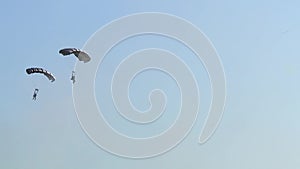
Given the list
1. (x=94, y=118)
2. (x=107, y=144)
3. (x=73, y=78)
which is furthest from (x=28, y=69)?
(x=107, y=144)

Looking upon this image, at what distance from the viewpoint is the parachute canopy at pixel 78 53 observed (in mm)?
24516

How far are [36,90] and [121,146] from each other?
6.91m

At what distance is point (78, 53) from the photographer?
2481 cm

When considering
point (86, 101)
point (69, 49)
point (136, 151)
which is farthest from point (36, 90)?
point (136, 151)

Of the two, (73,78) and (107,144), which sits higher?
(73,78)

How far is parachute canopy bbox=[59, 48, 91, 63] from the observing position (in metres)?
24.5

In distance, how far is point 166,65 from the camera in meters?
28.2

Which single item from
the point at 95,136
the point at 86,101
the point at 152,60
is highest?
the point at 152,60

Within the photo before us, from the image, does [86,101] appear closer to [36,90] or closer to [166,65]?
[36,90]

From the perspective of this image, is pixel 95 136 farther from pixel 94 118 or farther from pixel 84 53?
pixel 84 53

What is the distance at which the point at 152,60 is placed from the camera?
27875 mm

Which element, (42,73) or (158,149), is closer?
(42,73)

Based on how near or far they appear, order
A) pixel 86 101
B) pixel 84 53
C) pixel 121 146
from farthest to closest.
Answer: pixel 121 146, pixel 86 101, pixel 84 53

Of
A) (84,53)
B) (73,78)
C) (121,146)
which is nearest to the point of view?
(84,53)
